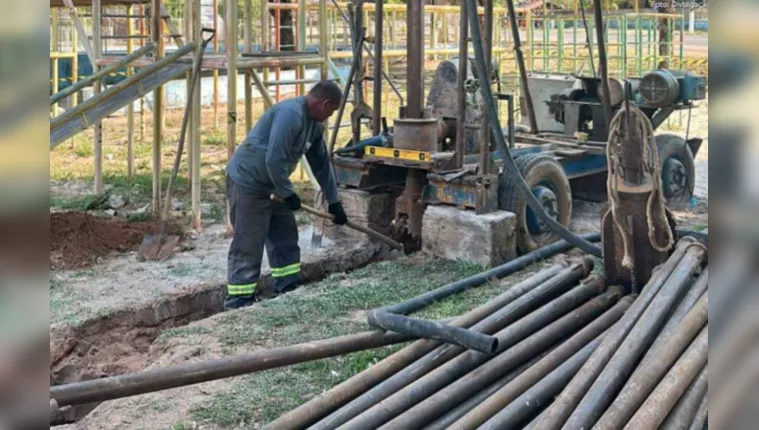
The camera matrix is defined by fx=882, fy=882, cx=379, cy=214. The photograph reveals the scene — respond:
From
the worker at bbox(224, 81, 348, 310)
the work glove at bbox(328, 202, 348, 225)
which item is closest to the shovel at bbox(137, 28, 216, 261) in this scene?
the worker at bbox(224, 81, 348, 310)

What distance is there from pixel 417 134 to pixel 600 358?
4313 millimetres

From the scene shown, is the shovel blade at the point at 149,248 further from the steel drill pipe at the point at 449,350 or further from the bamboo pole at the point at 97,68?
the steel drill pipe at the point at 449,350

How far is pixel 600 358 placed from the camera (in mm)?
4070

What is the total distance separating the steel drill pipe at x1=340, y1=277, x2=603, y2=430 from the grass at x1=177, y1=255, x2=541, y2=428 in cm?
90

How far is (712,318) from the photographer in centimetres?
97

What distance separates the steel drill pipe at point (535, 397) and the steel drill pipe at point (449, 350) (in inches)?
20.9

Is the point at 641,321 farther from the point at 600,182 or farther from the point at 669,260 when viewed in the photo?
the point at 600,182

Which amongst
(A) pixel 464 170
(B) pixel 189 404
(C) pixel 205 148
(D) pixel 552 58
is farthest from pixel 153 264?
(D) pixel 552 58

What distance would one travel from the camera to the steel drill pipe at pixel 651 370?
3498 millimetres

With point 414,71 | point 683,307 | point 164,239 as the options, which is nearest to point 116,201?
point 164,239

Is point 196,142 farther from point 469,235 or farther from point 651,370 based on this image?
point 651,370

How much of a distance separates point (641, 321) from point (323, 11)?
271 inches

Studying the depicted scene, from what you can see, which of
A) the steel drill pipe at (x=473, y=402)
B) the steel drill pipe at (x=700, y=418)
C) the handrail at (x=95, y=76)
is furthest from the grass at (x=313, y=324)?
the handrail at (x=95, y=76)

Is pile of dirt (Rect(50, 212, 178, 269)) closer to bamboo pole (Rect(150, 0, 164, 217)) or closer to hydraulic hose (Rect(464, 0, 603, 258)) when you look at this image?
bamboo pole (Rect(150, 0, 164, 217))
